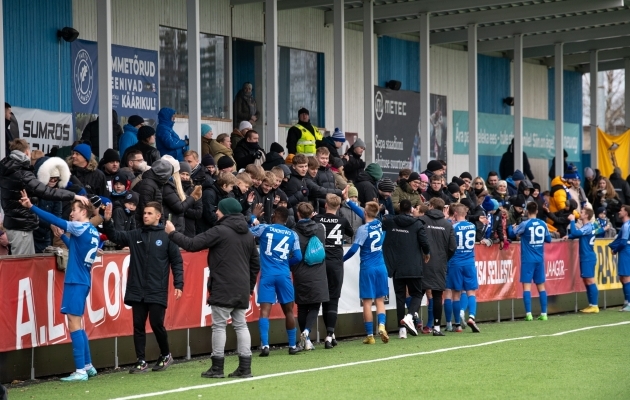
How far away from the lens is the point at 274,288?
613 inches

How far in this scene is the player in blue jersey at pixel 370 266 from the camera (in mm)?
17422

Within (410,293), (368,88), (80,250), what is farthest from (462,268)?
(80,250)

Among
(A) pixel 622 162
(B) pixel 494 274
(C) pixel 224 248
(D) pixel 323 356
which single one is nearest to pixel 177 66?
(B) pixel 494 274

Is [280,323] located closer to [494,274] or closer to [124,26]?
[494,274]

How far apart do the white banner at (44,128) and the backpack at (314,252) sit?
22.0 feet

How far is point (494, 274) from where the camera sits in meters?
22.7

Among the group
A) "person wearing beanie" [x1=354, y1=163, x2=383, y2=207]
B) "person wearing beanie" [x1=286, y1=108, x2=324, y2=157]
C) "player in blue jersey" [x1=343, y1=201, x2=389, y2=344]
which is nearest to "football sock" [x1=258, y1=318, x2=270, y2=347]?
"player in blue jersey" [x1=343, y1=201, x2=389, y2=344]

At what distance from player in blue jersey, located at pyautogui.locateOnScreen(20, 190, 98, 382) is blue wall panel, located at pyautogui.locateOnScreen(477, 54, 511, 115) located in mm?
24128

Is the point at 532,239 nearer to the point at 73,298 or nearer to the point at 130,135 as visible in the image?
the point at 130,135

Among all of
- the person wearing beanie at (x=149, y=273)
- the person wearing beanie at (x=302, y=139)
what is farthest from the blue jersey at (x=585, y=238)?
the person wearing beanie at (x=149, y=273)

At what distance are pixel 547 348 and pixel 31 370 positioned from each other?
681cm

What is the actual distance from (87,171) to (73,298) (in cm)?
305

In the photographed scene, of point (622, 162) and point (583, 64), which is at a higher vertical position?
point (583, 64)

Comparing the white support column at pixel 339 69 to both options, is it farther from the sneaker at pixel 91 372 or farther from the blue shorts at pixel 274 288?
the sneaker at pixel 91 372
